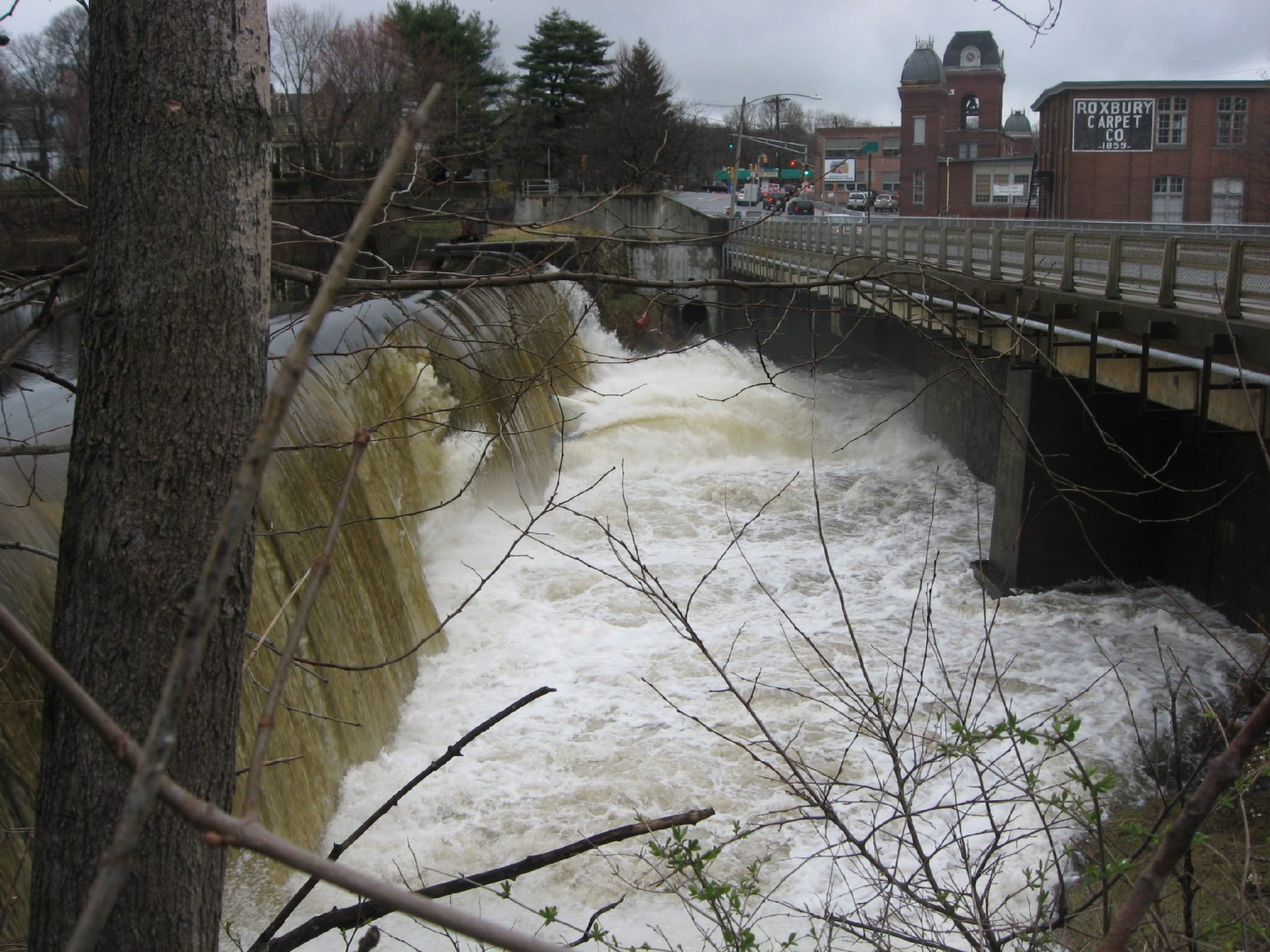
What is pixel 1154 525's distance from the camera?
12852 millimetres

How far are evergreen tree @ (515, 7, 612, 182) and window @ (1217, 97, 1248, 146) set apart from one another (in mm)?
25177

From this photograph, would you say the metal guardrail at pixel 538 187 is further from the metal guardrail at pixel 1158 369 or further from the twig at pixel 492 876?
the twig at pixel 492 876

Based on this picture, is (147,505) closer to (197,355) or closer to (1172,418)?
(197,355)

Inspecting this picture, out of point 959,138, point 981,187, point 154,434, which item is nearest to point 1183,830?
point 154,434

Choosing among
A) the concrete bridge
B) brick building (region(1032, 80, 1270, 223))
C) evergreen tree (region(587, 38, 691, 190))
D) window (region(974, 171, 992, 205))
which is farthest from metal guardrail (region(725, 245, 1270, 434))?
window (region(974, 171, 992, 205))

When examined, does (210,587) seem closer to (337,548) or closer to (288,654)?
(288,654)

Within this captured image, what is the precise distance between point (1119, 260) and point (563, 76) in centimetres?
4422

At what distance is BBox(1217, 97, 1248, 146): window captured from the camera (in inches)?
1543

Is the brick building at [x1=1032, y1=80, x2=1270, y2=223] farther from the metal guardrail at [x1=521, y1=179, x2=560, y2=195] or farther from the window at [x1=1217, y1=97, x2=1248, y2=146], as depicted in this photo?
the metal guardrail at [x1=521, y1=179, x2=560, y2=195]

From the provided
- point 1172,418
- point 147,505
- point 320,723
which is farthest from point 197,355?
point 1172,418

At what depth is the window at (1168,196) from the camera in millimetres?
41000

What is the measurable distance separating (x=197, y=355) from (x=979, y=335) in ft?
48.9

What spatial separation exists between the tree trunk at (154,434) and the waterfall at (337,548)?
0.26 m

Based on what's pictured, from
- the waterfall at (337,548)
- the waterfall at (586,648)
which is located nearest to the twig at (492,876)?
the waterfall at (586,648)
